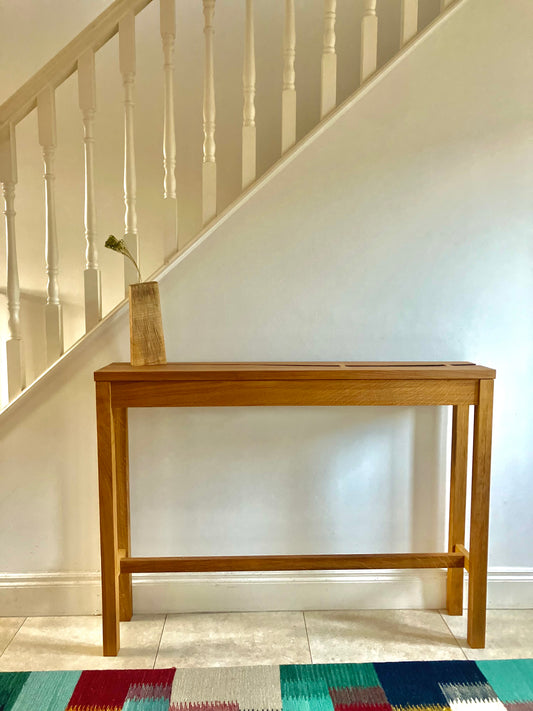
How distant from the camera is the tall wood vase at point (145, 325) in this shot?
2.02 meters

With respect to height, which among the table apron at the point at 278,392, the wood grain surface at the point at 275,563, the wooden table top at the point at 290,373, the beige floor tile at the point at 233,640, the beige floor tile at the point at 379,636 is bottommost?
the beige floor tile at the point at 379,636

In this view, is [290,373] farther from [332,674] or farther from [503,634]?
[503,634]

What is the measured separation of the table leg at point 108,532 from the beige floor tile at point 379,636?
2.07 feet

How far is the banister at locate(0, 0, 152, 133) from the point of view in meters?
2.09

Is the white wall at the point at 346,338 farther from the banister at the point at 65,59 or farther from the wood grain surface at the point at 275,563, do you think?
the banister at the point at 65,59

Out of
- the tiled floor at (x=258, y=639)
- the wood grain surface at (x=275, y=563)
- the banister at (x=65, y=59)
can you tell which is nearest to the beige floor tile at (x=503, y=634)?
the tiled floor at (x=258, y=639)

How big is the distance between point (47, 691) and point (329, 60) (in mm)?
2106

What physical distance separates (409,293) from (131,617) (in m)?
1.47

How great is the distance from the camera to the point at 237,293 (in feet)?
7.25

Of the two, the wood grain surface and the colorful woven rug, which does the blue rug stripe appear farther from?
the wood grain surface

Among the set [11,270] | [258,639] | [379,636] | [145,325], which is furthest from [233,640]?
[11,270]

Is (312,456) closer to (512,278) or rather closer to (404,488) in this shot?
(404,488)

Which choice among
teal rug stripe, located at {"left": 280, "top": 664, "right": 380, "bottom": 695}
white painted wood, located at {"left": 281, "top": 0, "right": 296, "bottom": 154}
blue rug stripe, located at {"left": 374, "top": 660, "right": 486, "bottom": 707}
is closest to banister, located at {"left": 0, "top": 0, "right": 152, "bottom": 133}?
white painted wood, located at {"left": 281, "top": 0, "right": 296, "bottom": 154}

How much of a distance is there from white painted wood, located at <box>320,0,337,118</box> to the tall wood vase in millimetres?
829
